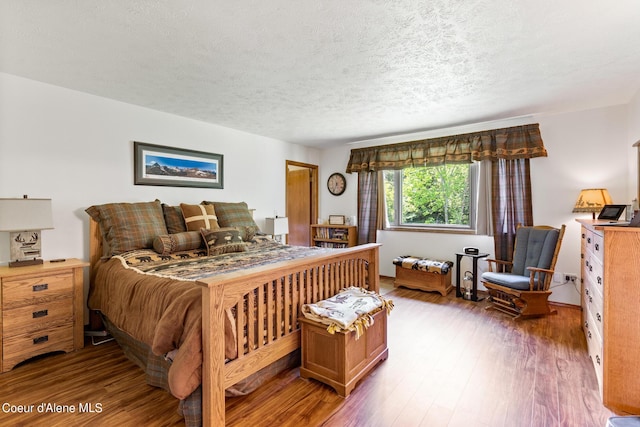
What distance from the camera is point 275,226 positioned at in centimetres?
436

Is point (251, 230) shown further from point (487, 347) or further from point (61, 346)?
point (487, 347)

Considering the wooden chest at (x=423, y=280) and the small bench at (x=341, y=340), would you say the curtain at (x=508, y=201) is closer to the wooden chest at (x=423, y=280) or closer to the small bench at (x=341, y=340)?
the wooden chest at (x=423, y=280)

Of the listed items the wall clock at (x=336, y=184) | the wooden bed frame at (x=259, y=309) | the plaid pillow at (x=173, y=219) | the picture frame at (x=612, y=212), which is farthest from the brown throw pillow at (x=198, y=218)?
the picture frame at (x=612, y=212)

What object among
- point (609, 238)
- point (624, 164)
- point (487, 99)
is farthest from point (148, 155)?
point (624, 164)

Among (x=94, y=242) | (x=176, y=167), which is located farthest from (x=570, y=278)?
(x=94, y=242)

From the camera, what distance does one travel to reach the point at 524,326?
9.86 feet

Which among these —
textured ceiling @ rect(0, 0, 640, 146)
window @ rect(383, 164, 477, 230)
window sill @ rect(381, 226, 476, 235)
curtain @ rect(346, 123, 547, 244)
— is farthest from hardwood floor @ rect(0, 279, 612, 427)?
textured ceiling @ rect(0, 0, 640, 146)

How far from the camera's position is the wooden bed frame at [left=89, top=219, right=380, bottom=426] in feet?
5.01

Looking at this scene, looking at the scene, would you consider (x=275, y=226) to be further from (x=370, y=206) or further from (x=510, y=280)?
(x=510, y=280)

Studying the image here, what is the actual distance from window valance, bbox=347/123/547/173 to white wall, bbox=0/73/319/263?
2614mm

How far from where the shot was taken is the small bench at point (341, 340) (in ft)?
6.24

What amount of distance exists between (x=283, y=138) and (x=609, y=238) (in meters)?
4.07

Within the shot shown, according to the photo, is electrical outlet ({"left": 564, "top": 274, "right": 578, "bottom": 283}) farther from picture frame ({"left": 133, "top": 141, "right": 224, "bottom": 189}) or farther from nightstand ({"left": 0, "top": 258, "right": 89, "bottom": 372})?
nightstand ({"left": 0, "top": 258, "right": 89, "bottom": 372})

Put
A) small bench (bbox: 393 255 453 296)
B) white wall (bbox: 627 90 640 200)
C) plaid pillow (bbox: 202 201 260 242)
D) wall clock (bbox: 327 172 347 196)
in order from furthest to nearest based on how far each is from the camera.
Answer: wall clock (bbox: 327 172 347 196) → small bench (bbox: 393 255 453 296) → plaid pillow (bbox: 202 201 260 242) → white wall (bbox: 627 90 640 200)
